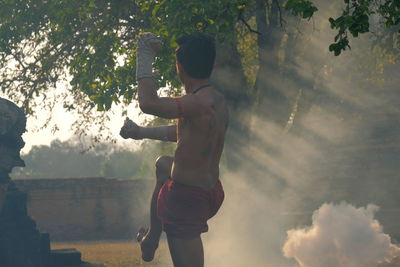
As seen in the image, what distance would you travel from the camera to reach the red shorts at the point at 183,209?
14.5ft

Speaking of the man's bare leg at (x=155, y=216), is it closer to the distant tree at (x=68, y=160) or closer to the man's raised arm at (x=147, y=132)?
the man's raised arm at (x=147, y=132)

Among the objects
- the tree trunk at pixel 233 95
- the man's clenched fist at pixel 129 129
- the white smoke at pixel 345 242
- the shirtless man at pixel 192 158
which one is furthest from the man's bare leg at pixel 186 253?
the tree trunk at pixel 233 95

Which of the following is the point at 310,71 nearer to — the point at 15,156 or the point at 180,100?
the point at 15,156

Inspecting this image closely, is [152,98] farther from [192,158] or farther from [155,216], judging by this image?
[155,216]

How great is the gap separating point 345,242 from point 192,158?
526 centimetres

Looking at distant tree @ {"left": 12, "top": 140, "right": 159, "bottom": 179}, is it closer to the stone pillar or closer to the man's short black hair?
the stone pillar

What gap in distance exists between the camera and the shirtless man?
14.5 ft

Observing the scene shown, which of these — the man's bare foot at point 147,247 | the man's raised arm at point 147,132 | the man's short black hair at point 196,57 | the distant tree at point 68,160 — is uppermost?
the man's short black hair at point 196,57

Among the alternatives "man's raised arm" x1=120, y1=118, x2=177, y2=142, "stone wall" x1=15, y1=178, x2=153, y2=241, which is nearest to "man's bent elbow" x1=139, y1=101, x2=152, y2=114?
"man's raised arm" x1=120, y1=118, x2=177, y2=142

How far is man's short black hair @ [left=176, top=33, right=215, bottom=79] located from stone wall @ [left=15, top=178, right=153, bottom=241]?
995 inches

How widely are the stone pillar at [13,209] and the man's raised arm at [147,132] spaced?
283 inches

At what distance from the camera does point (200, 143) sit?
4453mm

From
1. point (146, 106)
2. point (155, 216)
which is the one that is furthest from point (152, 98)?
point (155, 216)

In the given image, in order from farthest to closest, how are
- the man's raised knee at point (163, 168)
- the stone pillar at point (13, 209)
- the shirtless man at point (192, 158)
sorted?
the stone pillar at point (13, 209) < the man's raised knee at point (163, 168) < the shirtless man at point (192, 158)
